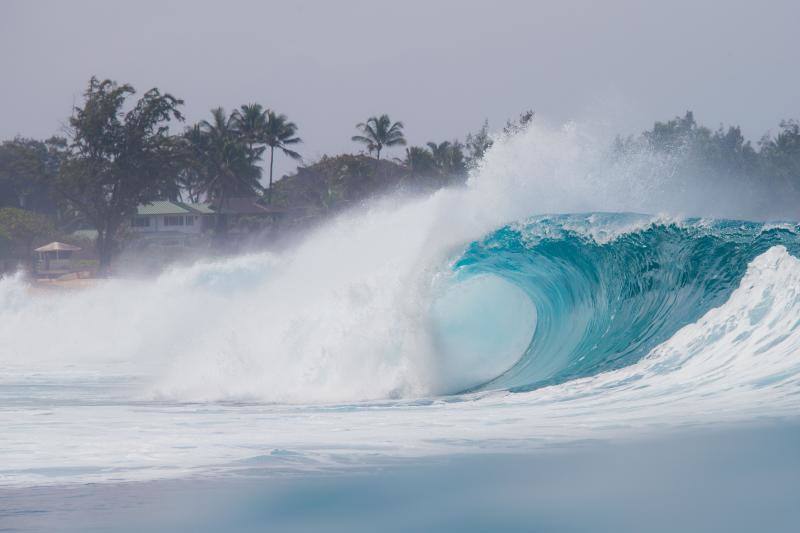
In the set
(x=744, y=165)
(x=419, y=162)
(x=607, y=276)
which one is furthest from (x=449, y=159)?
(x=607, y=276)

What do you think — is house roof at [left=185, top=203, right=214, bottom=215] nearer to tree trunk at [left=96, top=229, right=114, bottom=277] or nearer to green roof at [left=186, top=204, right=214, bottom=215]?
green roof at [left=186, top=204, right=214, bottom=215]

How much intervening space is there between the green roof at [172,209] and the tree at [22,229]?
12.7 metres

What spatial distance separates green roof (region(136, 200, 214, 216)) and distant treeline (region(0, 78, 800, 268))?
218 cm

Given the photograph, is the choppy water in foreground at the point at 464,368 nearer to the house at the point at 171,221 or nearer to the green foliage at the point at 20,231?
the green foliage at the point at 20,231

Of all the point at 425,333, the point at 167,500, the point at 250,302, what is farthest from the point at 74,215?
the point at 167,500

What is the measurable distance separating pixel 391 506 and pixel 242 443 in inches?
110

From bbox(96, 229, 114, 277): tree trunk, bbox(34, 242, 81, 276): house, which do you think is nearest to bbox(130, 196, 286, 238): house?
bbox(34, 242, 81, 276): house

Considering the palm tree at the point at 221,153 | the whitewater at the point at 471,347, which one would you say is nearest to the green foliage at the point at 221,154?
the palm tree at the point at 221,153

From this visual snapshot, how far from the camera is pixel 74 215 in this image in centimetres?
9025

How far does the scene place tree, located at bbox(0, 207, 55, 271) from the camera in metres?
68.8

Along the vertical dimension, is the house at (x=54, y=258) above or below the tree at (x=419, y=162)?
below

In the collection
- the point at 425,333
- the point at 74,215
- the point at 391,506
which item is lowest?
the point at 391,506

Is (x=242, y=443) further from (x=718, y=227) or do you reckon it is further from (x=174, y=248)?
(x=174, y=248)

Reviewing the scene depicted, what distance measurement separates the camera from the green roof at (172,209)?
84.4 metres
